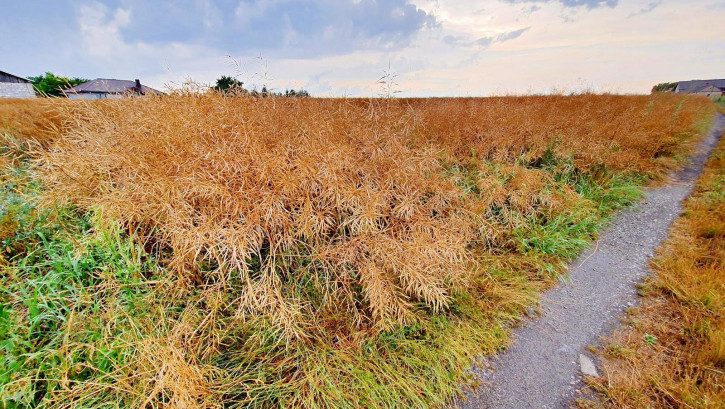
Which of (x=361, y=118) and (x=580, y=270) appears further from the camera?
(x=361, y=118)

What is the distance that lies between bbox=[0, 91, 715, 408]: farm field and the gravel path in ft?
0.45

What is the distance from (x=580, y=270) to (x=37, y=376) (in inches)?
161

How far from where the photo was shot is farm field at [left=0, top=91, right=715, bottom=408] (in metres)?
1.48

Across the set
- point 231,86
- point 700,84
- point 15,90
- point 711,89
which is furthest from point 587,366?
point 700,84

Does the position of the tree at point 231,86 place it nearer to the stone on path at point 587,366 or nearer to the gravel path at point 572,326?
the gravel path at point 572,326

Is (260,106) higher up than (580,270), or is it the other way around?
(260,106)

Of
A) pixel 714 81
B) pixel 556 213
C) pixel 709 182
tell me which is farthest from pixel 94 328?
pixel 714 81

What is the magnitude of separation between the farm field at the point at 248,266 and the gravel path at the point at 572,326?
5.4 inches

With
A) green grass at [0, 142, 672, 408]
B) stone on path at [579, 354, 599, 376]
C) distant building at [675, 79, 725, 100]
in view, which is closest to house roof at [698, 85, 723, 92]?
distant building at [675, 79, 725, 100]

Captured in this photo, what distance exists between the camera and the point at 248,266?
2.11 m

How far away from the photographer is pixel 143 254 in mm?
1898

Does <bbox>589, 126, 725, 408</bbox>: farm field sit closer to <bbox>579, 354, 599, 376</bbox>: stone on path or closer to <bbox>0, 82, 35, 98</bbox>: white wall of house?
Result: <bbox>579, 354, 599, 376</bbox>: stone on path

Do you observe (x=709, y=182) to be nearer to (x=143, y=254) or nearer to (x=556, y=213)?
(x=556, y=213)

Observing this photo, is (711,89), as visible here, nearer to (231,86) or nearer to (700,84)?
(700,84)
